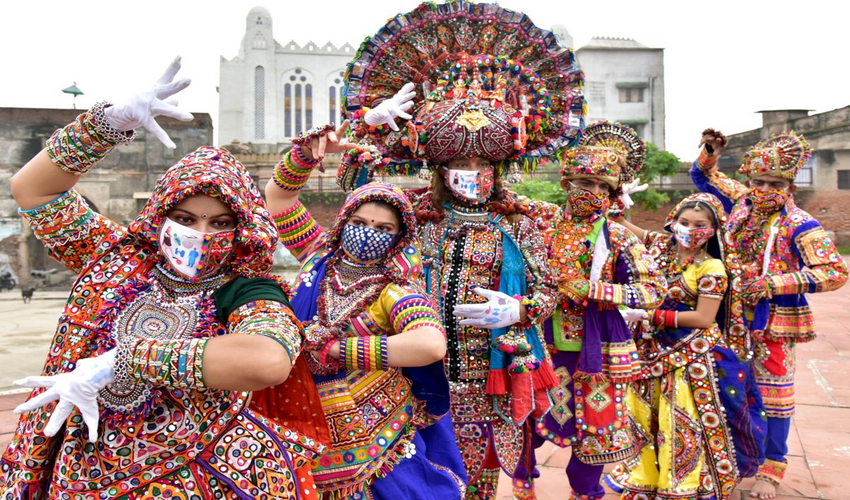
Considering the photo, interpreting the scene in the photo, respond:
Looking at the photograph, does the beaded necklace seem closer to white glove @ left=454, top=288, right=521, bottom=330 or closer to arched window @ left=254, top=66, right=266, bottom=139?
white glove @ left=454, top=288, right=521, bottom=330

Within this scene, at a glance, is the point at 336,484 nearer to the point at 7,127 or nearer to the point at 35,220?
the point at 35,220

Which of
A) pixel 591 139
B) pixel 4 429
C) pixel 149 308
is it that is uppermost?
pixel 591 139

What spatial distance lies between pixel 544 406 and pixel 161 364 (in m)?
2.11

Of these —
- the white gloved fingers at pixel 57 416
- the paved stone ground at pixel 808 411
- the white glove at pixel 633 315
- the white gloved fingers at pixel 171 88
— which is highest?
the white gloved fingers at pixel 171 88

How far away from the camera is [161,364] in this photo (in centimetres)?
179

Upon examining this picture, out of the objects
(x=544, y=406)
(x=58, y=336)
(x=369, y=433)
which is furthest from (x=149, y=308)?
(x=544, y=406)

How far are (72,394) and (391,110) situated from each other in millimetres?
1787

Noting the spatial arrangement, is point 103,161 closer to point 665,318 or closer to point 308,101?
point 665,318

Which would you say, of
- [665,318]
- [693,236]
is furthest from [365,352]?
[693,236]

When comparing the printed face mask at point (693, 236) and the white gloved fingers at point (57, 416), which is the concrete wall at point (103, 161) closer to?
the printed face mask at point (693, 236)

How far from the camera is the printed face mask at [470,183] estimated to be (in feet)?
10.8

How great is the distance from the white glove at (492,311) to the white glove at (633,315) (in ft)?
3.46

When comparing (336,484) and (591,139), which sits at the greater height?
(591,139)

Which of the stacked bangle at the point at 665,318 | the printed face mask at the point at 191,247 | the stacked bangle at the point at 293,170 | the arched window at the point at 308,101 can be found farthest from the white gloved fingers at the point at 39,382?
the arched window at the point at 308,101
